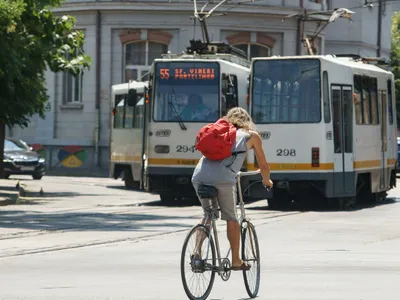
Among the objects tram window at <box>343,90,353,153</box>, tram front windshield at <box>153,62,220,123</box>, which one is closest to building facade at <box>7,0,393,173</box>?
tram front windshield at <box>153,62,220,123</box>

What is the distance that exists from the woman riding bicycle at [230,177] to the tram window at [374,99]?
1639 centimetres

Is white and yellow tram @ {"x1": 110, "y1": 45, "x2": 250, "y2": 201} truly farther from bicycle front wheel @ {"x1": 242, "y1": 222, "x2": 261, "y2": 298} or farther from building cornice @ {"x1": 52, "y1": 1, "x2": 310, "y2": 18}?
building cornice @ {"x1": 52, "y1": 1, "x2": 310, "y2": 18}

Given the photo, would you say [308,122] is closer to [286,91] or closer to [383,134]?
[286,91]

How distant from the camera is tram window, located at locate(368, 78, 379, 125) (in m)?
26.9

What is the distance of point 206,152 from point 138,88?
20.9m

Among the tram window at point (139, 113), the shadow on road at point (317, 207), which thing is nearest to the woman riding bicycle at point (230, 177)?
the shadow on road at point (317, 207)

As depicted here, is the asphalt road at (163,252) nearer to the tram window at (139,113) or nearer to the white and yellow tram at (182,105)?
the white and yellow tram at (182,105)

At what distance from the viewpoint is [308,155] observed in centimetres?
2428

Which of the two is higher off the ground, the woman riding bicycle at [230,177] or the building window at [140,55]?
the building window at [140,55]

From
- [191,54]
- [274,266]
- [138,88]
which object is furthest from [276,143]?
[274,266]

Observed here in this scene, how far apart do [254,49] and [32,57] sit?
19.9m

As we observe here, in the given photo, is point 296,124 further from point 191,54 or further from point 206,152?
point 206,152

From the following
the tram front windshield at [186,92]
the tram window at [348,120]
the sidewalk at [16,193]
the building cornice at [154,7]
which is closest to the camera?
the tram window at [348,120]

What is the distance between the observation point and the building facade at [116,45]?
47.4 m
